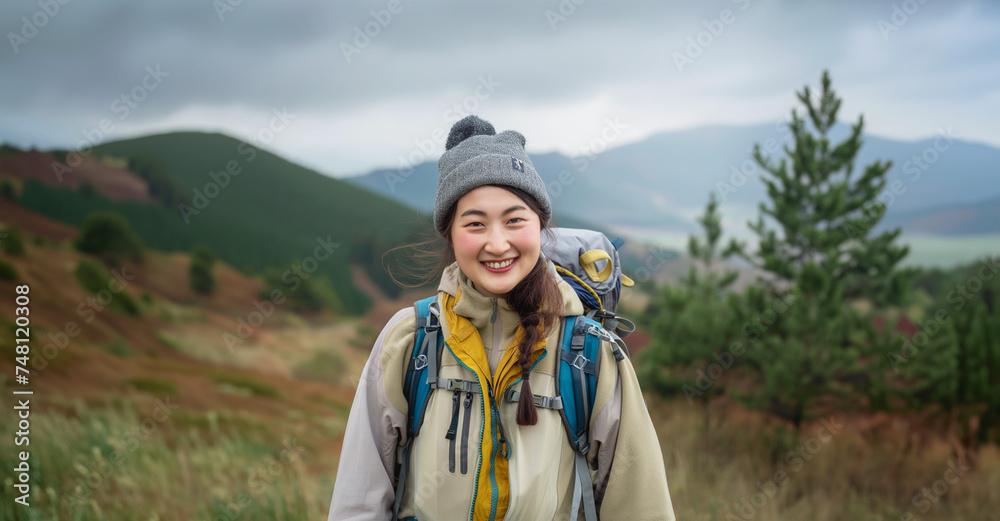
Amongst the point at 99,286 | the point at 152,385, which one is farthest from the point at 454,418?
the point at 99,286

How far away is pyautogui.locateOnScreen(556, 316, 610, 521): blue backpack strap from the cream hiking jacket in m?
0.03

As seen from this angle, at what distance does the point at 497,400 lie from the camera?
6.16 ft

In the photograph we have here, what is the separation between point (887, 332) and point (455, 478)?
5481 mm

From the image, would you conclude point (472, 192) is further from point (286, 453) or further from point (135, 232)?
point (135, 232)

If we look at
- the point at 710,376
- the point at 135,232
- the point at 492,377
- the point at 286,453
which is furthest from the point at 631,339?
the point at 492,377

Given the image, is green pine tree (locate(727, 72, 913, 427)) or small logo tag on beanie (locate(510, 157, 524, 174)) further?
green pine tree (locate(727, 72, 913, 427))

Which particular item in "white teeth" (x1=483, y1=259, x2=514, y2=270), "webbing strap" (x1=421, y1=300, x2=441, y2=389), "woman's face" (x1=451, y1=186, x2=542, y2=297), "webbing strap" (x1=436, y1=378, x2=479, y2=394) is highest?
"woman's face" (x1=451, y1=186, x2=542, y2=297)

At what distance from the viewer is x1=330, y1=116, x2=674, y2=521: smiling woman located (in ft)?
6.10

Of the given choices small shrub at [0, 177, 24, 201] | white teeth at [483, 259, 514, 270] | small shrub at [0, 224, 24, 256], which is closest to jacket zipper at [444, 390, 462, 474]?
white teeth at [483, 259, 514, 270]

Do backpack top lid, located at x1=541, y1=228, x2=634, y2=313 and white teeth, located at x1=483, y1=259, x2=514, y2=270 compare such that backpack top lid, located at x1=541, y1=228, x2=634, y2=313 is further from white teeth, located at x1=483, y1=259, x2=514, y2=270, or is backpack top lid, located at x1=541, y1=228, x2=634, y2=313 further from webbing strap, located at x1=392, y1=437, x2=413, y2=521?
webbing strap, located at x1=392, y1=437, x2=413, y2=521

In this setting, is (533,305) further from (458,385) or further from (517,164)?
(517,164)

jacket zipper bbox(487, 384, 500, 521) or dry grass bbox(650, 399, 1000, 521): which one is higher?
jacket zipper bbox(487, 384, 500, 521)

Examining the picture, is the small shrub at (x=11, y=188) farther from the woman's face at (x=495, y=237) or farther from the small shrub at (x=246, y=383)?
the woman's face at (x=495, y=237)

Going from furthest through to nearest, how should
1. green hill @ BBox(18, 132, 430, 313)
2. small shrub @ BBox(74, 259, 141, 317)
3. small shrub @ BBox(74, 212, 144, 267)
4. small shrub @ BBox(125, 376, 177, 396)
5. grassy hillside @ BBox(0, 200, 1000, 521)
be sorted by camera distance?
green hill @ BBox(18, 132, 430, 313) < small shrub @ BBox(74, 212, 144, 267) < small shrub @ BBox(74, 259, 141, 317) < small shrub @ BBox(125, 376, 177, 396) < grassy hillside @ BBox(0, 200, 1000, 521)
